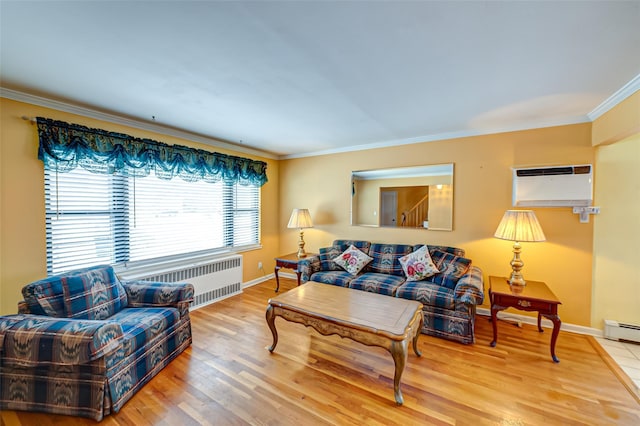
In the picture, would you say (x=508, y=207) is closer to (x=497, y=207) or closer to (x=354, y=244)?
(x=497, y=207)

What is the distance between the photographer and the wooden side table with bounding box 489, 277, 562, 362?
2.23m

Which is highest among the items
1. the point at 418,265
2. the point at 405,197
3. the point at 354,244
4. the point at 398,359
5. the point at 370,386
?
the point at 405,197

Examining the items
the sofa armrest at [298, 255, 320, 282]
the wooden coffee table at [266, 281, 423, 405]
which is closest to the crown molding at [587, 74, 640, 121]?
the wooden coffee table at [266, 281, 423, 405]

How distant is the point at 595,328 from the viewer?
8.79 feet

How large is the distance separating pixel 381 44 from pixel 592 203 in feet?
9.85

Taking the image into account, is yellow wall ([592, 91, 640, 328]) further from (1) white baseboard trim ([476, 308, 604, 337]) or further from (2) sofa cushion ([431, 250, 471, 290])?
(2) sofa cushion ([431, 250, 471, 290])

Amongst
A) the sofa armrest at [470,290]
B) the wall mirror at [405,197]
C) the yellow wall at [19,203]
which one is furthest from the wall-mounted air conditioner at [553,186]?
the yellow wall at [19,203]

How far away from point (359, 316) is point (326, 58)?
Result: 196 cm

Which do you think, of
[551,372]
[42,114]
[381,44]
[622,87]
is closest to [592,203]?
[622,87]

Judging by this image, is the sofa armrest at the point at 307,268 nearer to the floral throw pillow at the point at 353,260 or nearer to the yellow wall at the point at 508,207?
the floral throw pillow at the point at 353,260

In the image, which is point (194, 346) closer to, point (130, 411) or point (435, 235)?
point (130, 411)

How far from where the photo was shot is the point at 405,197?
12.2 ft

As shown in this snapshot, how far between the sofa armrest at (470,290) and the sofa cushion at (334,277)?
1.22 metres

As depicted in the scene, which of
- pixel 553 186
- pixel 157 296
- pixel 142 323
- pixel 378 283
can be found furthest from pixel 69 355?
pixel 553 186
